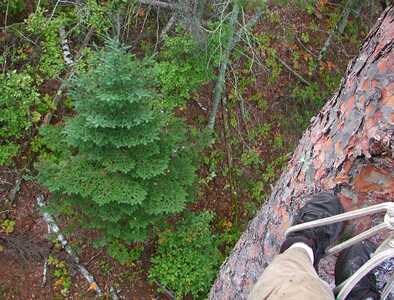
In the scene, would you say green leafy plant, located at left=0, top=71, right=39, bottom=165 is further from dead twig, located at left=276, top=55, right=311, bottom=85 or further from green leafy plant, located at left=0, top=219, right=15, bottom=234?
dead twig, located at left=276, top=55, right=311, bottom=85

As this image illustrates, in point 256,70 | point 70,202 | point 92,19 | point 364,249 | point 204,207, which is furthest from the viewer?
point 256,70

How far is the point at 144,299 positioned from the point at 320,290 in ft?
12.9

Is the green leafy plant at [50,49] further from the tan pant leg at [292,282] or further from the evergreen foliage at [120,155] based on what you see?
the tan pant leg at [292,282]

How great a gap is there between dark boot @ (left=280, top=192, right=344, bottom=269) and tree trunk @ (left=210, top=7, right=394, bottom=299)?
0.05m

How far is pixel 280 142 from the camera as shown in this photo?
5961 mm

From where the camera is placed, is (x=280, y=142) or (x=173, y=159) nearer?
(x=173, y=159)

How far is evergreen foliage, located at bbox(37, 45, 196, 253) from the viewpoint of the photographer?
10.9 feet

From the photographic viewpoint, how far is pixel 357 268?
163 cm

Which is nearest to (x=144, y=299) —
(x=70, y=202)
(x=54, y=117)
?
(x=70, y=202)

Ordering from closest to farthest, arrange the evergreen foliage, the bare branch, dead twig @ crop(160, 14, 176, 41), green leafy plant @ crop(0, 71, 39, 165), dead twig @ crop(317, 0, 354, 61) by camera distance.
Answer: the evergreen foliage < green leafy plant @ crop(0, 71, 39, 165) < the bare branch < dead twig @ crop(160, 14, 176, 41) < dead twig @ crop(317, 0, 354, 61)

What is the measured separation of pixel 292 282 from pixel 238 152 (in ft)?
14.2

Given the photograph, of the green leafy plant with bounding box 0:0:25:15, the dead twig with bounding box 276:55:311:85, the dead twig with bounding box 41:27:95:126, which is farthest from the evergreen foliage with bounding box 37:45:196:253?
the dead twig with bounding box 276:55:311:85

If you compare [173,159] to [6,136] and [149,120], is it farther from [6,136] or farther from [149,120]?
[6,136]

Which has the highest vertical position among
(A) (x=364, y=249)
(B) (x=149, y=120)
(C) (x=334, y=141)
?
(C) (x=334, y=141)
